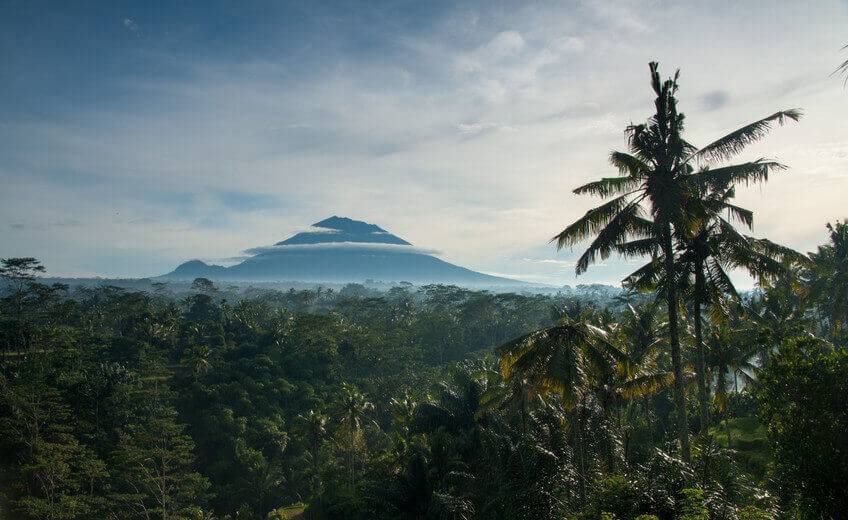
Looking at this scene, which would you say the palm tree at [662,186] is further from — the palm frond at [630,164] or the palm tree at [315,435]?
the palm tree at [315,435]

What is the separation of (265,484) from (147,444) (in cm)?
1061

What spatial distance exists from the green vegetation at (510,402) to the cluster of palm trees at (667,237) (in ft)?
0.20

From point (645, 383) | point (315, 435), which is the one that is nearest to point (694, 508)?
point (645, 383)

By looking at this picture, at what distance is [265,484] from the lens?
140ft

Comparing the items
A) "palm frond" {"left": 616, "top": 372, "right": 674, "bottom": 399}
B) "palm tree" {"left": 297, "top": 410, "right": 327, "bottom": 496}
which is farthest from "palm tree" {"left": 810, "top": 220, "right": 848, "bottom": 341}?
"palm tree" {"left": 297, "top": 410, "right": 327, "bottom": 496}

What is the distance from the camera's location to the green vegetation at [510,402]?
11.2m

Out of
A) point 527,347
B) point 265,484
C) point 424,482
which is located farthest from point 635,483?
point 265,484

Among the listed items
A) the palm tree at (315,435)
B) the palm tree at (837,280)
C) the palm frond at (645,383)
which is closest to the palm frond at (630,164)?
the palm frond at (645,383)

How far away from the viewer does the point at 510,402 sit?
2081cm

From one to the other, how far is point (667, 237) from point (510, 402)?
10468 mm

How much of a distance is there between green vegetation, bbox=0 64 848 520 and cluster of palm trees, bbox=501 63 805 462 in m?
0.06

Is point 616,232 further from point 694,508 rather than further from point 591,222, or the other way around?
point 694,508

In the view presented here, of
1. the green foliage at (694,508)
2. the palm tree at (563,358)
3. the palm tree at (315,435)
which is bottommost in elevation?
the palm tree at (315,435)

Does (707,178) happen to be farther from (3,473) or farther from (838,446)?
(3,473)
